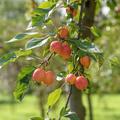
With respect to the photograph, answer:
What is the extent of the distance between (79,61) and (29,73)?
0.18 metres

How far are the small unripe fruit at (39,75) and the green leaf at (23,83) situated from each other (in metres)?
0.08

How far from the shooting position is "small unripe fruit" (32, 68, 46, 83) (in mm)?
1471

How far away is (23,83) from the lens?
158 cm

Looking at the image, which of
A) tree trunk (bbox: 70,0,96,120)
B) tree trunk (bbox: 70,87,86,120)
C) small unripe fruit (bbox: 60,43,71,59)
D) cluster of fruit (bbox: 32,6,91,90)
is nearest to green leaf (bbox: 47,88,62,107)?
cluster of fruit (bbox: 32,6,91,90)

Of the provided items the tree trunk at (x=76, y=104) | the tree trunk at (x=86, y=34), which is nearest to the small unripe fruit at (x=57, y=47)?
the tree trunk at (x=86, y=34)

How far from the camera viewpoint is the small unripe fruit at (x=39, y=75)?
1.47m

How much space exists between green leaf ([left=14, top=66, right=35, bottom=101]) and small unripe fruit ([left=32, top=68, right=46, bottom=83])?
83 mm

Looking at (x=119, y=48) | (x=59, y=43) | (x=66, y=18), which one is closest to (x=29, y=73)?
(x=59, y=43)

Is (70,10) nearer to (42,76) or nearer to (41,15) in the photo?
(41,15)

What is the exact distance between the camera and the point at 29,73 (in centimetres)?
159

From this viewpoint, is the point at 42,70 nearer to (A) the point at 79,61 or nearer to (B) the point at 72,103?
(A) the point at 79,61

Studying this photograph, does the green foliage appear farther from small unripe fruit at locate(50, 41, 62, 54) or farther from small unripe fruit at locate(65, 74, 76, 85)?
small unripe fruit at locate(65, 74, 76, 85)

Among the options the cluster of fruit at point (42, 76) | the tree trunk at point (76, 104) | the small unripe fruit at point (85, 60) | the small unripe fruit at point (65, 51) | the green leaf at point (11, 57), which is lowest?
the tree trunk at point (76, 104)

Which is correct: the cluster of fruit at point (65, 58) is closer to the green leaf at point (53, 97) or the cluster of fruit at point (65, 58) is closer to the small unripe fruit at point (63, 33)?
the small unripe fruit at point (63, 33)
